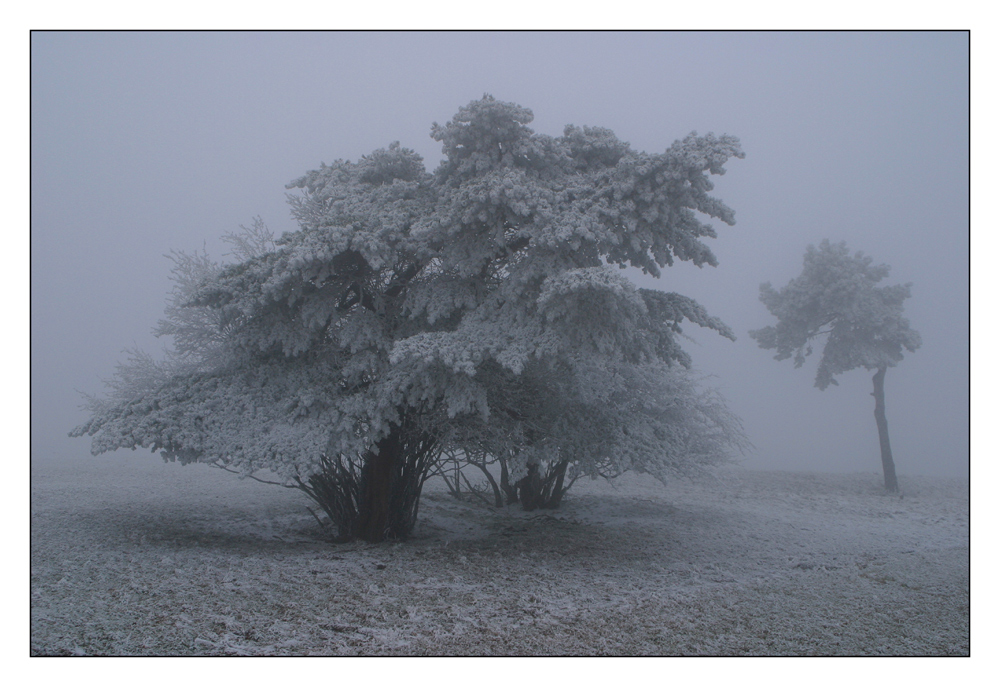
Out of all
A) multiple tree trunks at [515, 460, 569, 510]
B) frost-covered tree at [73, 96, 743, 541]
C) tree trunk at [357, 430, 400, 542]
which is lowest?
multiple tree trunks at [515, 460, 569, 510]

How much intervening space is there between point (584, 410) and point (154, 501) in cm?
835

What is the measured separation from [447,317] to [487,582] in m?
3.26

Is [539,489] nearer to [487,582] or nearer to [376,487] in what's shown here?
[376,487]

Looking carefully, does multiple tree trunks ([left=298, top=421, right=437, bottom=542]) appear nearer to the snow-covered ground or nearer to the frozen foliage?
the snow-covered ground

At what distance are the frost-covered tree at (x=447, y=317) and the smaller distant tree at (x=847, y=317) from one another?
12.4 metres

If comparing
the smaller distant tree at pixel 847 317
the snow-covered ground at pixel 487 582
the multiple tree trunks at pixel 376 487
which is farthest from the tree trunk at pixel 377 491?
the smaller distant tree at pixel 847 317

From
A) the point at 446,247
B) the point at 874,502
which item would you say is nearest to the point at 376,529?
the point at 446,247

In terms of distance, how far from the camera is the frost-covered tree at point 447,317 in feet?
22.8

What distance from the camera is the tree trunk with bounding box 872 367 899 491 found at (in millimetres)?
17797

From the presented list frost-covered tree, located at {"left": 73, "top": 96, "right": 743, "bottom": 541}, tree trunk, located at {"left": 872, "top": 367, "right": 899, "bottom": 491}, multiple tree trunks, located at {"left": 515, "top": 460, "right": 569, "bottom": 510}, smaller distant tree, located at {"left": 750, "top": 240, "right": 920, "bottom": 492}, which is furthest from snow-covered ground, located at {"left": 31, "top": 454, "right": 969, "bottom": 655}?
smaller distant tree, located at {"left": 750, "top": 240, "right": 920, "bottom": 492}

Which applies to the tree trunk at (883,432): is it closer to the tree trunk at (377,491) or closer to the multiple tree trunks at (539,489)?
the multiple tree trunks at (539,489)

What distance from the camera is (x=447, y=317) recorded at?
8.12 m

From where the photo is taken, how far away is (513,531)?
34.5ft

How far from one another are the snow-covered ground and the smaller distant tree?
676 cm
